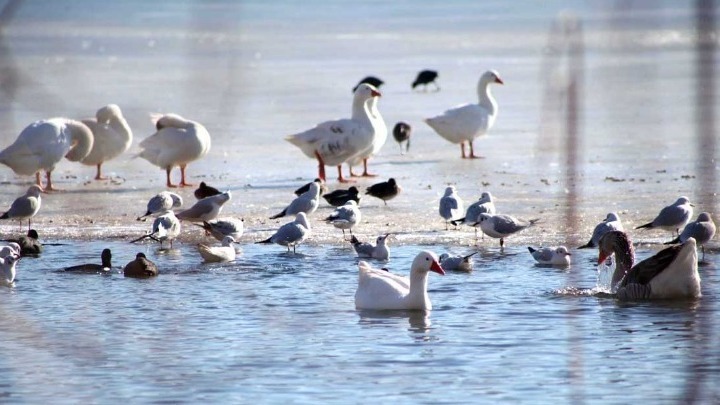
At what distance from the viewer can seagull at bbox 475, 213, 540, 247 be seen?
33.7ft

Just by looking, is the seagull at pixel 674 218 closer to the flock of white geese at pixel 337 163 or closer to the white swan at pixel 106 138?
the flock of white geese at pixel 337 163

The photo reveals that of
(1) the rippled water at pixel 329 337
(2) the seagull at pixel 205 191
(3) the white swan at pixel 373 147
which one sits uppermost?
(3) the white swan at pixel 373 147

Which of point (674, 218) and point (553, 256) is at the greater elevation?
point (674, 218)

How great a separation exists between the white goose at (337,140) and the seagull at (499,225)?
465 centimetres

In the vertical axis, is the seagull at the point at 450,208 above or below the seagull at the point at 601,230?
above

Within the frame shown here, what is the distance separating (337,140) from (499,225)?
4905 mm

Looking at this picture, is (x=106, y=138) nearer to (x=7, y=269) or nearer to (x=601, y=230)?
(x=7, y=269)

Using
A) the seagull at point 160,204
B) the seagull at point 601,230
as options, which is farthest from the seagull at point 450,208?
the seagull at point 160,204

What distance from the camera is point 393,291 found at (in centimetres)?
793

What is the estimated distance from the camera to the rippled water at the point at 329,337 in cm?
567

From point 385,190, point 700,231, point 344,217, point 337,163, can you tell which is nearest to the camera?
point 700,231

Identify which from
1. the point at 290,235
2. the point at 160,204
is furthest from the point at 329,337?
the point at 160,204

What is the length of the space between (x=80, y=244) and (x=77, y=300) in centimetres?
268

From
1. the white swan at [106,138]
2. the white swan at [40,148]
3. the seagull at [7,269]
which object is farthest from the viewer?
the white swan at [106,138]
